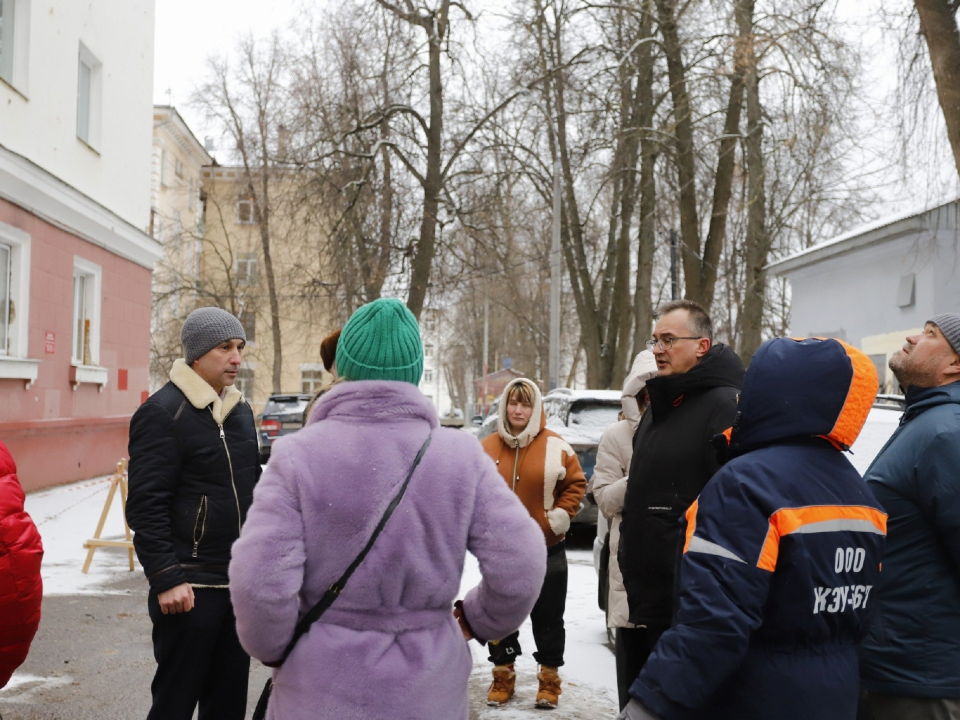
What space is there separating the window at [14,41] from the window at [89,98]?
8.60 feet

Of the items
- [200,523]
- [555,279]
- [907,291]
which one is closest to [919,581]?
[200,523]

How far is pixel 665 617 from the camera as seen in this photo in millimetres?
3740

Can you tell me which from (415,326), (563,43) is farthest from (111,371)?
(415,326)

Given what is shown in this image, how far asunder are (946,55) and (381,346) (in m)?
8.05

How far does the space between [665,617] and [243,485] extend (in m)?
1.74

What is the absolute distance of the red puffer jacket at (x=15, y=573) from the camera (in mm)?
2980

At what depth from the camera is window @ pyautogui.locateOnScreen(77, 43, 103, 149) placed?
52.5ft

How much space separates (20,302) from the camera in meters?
13.4

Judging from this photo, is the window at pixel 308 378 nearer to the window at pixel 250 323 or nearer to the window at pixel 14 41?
the window at pixel 250 323

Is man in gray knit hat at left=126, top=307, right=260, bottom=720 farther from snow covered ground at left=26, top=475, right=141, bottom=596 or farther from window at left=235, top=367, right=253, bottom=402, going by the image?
window at left=235, top=367, right=253, bottom=402

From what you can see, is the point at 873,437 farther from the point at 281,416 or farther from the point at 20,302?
the point at 281,416

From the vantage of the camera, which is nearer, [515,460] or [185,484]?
[185,484]

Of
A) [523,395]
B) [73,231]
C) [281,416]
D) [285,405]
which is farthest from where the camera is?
[285,405]

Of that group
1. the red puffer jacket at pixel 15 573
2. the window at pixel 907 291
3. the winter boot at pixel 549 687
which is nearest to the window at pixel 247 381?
the window at pixel 907 291
